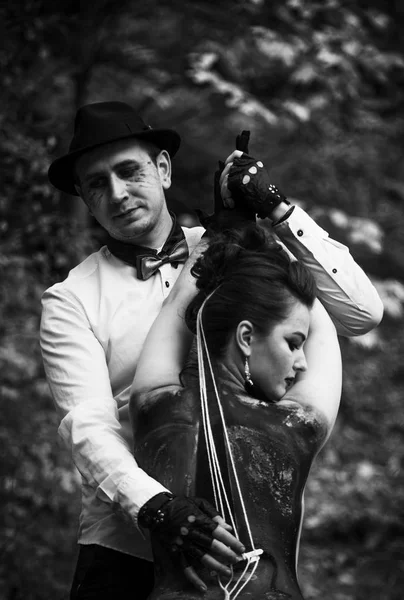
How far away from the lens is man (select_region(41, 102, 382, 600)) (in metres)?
3.09

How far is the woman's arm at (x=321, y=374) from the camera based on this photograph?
283 cm

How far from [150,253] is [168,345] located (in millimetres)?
552

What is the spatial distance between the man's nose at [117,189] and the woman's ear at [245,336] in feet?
2.29

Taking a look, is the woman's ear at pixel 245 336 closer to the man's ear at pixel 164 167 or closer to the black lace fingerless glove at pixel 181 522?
the black lace fingerless glove at pixel 181 522

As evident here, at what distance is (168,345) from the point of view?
2.91m

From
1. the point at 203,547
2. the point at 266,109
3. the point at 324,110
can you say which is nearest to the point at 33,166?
the point at 266,109

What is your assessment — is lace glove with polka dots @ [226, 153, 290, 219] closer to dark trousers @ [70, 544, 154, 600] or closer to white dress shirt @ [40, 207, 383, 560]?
white dress shirt @ [40, 207, 383, 560]

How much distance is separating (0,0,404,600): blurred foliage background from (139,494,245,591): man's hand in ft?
13.1

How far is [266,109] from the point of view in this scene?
725 centimetres

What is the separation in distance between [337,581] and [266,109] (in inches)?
143

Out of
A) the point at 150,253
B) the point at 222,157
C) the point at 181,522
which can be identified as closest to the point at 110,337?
the point at 150,253

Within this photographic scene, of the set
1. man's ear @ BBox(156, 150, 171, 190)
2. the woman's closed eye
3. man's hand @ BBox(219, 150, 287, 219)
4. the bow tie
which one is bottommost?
the bow tie

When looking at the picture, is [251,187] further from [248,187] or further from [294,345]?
[294,345]

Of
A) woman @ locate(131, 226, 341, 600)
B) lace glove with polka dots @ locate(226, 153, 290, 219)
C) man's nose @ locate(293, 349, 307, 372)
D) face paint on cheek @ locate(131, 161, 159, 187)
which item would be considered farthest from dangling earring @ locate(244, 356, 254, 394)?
face paint on cheek @ locate(131, 161, 159, 187)
